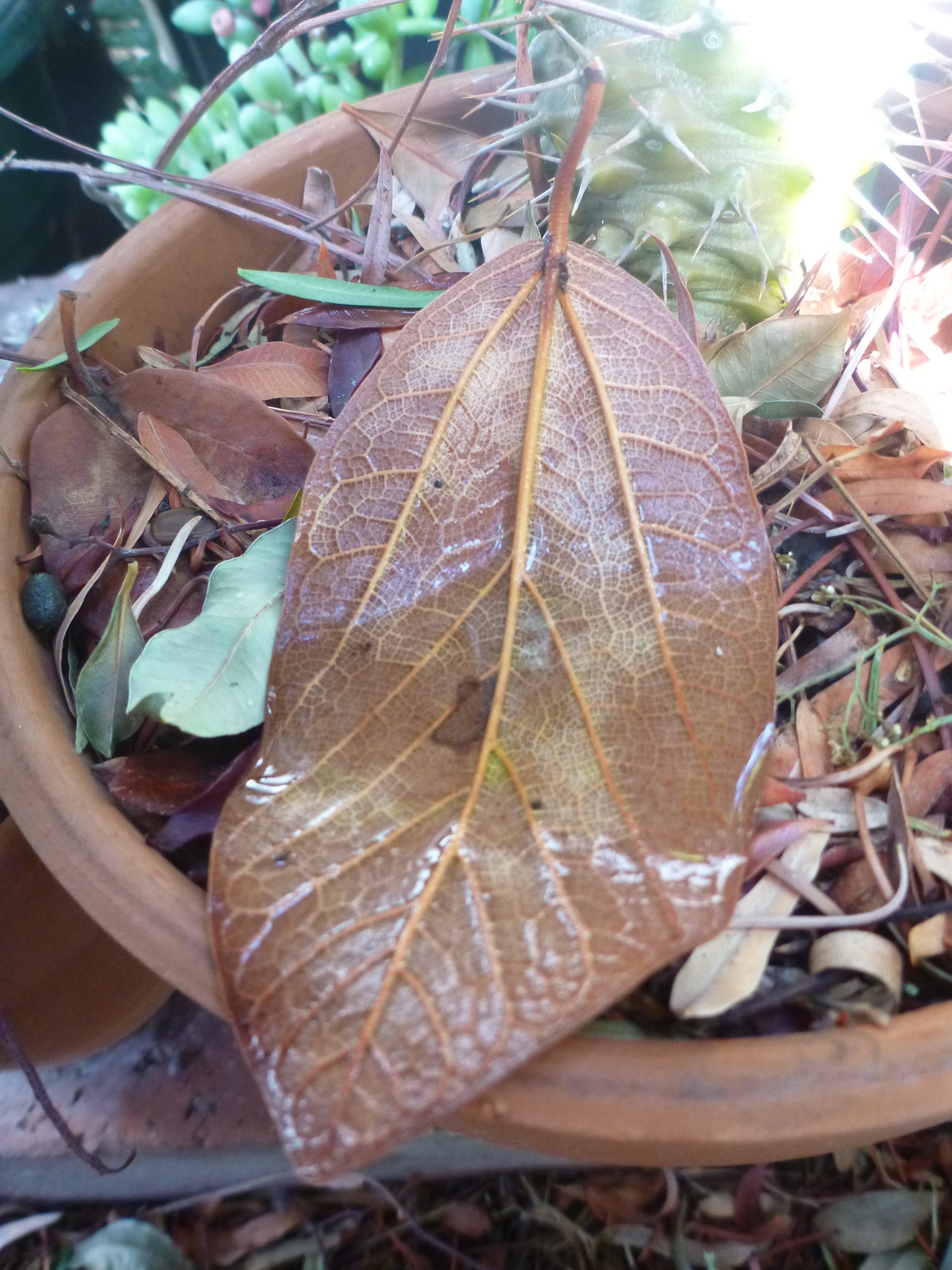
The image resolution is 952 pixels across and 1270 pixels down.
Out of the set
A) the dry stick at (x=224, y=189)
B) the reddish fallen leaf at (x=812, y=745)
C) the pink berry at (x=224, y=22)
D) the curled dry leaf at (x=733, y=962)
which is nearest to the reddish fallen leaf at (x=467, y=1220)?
the curled dry leaf at (x=733, y=962)

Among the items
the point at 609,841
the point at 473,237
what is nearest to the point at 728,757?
the point at 609,841

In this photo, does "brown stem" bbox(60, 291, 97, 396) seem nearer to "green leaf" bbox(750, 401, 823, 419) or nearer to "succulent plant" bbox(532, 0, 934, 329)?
"succulent plant" bbox(532, 0, 934, 329)

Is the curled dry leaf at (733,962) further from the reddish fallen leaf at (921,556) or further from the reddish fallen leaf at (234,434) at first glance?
the reddish fallen leaf at (234,434)

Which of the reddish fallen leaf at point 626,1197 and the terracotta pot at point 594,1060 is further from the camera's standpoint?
the reddish fallen leaf at point 626,1197

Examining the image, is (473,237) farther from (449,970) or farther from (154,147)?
(154,147)

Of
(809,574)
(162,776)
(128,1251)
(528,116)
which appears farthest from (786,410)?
(128,1251)
